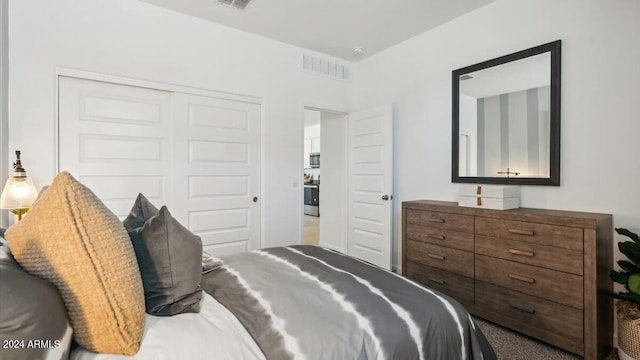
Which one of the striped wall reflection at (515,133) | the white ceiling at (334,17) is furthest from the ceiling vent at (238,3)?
the striped wall reflection at (515,133)

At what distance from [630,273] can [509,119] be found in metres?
1.40

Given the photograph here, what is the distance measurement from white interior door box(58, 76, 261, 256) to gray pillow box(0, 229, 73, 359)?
230cm

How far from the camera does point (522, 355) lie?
2.04m

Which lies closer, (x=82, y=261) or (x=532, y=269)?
(x=82, y=261)

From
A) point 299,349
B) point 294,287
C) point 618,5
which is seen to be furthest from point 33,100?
point 618,5

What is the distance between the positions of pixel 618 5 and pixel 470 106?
46.2 inches

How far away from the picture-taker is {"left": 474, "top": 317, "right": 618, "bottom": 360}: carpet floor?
202 cm

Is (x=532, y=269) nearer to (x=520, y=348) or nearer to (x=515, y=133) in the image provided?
(x=520, y=348)

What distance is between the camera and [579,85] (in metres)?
2.35

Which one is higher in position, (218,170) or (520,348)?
(218,170)

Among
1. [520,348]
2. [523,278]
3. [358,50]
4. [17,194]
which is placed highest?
[358,50]

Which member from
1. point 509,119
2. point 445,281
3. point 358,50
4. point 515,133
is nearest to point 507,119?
point 509,119

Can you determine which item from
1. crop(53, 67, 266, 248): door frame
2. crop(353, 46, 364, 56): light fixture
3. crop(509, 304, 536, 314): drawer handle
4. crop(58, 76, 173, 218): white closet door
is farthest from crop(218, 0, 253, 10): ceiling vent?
crop(509, 304, 536, 314): drawer handle

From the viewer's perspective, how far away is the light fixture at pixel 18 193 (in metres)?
2.08
